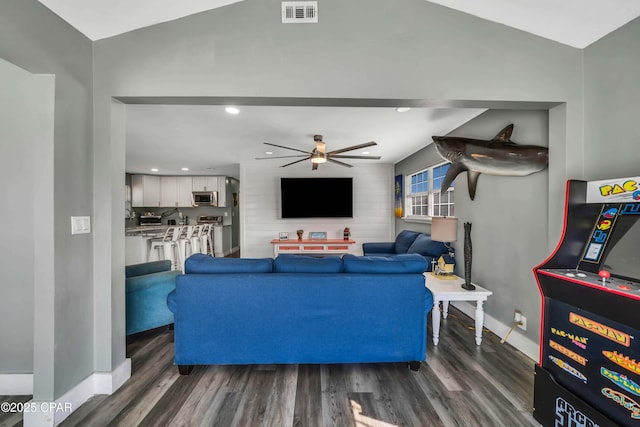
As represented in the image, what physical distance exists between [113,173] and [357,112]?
8.03 feet

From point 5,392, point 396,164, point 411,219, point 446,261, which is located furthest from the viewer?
point 396,164

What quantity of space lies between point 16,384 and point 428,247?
429cm

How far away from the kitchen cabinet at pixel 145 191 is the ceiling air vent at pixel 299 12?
23.7ft

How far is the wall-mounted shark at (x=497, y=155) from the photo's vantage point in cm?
212

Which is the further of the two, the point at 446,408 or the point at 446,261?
the point at 446,261

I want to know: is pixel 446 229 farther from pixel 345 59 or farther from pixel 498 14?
pixel 345 59

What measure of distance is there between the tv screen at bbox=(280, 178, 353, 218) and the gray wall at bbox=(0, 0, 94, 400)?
4.20 meters

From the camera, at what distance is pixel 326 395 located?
5.64ft

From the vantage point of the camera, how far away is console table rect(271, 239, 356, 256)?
5.47 meters

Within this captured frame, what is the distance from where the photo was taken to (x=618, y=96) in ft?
5.30

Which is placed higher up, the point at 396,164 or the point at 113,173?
the point at 396,164

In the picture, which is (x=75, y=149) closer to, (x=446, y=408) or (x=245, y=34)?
(x=245, y=34)

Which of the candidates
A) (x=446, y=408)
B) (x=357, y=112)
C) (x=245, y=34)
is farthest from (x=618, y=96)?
(x=245, y=34)

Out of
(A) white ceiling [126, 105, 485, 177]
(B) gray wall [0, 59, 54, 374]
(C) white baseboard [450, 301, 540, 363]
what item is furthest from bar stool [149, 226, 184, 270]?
(C) white baseboard [450, 301, 540, 363]
